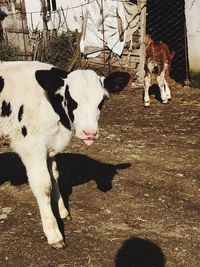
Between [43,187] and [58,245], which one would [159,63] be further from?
[58,245]

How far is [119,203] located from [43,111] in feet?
5.12

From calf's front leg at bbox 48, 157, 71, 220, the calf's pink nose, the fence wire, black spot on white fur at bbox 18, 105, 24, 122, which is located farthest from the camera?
the fence wire

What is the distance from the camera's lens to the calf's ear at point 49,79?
12.7ft

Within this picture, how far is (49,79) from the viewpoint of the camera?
393cm

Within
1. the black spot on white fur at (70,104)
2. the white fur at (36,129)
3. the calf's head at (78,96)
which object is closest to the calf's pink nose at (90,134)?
the calf's head at (78,96)

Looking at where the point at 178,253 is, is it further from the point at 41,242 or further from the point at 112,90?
the point at 112,90

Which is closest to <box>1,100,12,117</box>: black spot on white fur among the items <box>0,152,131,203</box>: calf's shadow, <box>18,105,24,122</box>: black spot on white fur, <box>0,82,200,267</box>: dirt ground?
<box>18,105,24,122</box>: black spot on white fur

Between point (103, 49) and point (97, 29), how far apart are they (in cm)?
69

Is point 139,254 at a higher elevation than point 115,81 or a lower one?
lower

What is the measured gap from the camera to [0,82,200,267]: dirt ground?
4066 mm

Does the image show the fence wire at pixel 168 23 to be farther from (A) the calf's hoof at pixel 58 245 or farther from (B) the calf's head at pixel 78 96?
(A) the calf's hoof at pixel 58 245

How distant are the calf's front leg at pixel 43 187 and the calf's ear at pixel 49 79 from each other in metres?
0.64

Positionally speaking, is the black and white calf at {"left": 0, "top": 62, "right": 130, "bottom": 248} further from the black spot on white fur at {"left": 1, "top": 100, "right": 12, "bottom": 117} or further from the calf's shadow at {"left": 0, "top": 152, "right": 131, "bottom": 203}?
the calf's shadow at {"left": 0, "top": 152, "right": 131, "bottom": 203}

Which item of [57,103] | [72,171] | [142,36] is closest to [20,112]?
[57,103]
